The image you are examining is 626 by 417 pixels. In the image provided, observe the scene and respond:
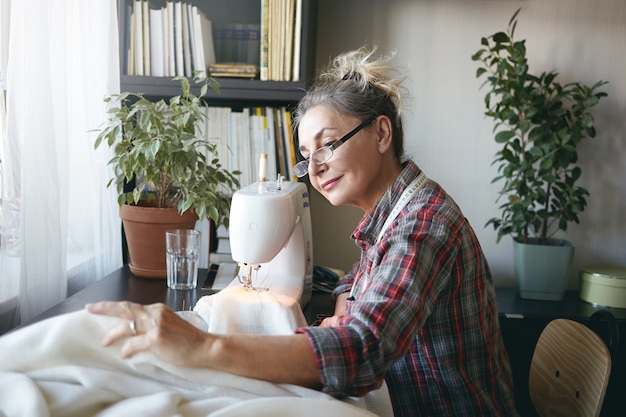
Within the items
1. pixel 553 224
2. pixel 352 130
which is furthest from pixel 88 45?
pixel 553 224

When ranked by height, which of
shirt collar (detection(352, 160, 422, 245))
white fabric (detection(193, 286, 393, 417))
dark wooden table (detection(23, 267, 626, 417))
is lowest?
dark wooden table (detection(23, 267, 626, 417))

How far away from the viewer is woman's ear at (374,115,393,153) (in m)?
1.67

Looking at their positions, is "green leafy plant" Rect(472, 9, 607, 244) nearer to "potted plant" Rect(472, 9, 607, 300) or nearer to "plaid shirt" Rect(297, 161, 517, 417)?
"potted plant" Rect(472, 9, 607, 300)

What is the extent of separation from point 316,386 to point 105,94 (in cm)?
155

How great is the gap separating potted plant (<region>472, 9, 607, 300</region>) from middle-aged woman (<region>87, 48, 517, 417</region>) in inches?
36.5

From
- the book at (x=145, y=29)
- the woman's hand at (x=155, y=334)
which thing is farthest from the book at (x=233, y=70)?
the woman's hand at (x=155, y=334)

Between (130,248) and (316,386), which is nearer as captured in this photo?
(316,386)

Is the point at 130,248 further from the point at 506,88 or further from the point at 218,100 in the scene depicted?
the point at 506,88

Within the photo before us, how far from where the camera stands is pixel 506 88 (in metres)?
2.58

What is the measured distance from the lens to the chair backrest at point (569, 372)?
4.88 ft

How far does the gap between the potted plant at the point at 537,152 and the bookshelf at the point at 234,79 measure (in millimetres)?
667

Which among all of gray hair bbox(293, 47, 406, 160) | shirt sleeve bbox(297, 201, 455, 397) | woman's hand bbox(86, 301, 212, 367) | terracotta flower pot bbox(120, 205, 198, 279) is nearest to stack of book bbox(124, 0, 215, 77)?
terracotta flower pot bbox(120, 205, 198, 279)

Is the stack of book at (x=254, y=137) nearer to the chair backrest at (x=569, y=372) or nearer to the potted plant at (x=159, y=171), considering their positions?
the potted plant at (x=159, y=171)

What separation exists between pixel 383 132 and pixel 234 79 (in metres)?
0.92
